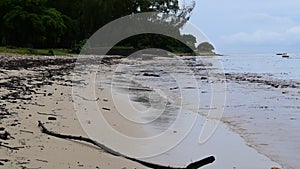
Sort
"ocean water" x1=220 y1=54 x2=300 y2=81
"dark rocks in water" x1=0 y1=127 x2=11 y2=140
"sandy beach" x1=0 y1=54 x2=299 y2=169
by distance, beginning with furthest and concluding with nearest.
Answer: "ocean water" x1=220 y1=54 x2=300 y2=81 < "dark rocks in water" x1=0 y1=127 x2=11 y2=140 < "sandy beach" x1=0 y1=54 x2=299 y2=169

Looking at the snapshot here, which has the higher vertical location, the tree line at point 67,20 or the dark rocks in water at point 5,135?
the tree line at point 67,20

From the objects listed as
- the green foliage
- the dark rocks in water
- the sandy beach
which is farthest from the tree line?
the dark rocks in water

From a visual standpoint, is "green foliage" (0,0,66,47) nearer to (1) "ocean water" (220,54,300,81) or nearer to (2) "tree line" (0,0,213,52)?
(2) "tree line" (0,0,213,52)

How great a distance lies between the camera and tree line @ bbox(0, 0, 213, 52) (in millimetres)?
43906

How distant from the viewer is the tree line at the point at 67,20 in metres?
43.9

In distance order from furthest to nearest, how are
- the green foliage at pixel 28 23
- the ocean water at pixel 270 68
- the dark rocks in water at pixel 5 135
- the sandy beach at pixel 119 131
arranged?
the green foliage at pixel 28 23 → the ocean water at pixel 270 68 → the dark rocks in water at pixel 5 135 → the sandy beach at pixel 119 131

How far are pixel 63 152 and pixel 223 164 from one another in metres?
1.89

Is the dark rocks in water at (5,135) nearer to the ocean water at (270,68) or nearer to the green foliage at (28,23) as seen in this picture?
the ocean water at (270,68)

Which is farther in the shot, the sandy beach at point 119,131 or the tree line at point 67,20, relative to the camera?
the tree line at point 67,20

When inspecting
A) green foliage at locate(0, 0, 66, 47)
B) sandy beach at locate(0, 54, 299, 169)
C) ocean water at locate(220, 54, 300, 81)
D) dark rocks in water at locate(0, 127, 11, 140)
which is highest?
green foliage at locate(0, 0, 66, 47)

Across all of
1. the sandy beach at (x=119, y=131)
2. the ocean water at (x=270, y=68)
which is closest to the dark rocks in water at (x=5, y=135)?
the sandy beach at (x=119, y=131)

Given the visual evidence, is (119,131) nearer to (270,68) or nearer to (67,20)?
(270,68)

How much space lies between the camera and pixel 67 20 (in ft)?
180

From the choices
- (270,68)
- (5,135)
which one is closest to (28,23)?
(270,68)
